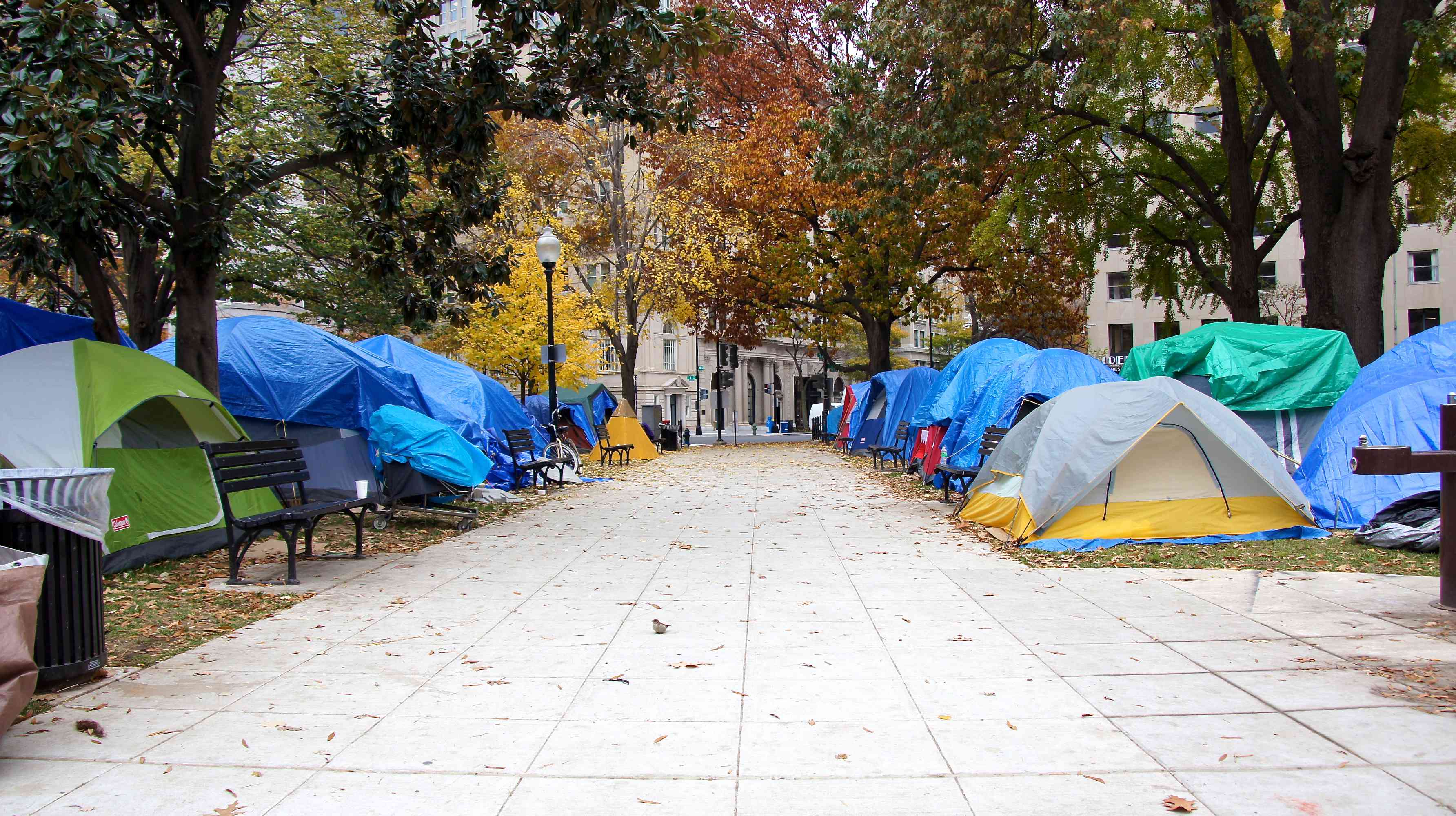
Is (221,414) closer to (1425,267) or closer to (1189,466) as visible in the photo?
(1189,466)

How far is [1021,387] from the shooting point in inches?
566

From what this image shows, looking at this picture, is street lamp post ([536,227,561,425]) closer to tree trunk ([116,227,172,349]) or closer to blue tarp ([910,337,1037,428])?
tree trunk ([116,227,172,349])

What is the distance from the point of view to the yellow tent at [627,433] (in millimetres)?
26500

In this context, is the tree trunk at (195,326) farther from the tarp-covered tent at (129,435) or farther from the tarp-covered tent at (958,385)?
A: the tarp-covered tent at (958,385)

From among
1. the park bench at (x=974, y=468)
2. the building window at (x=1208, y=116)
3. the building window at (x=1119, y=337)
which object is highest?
the building window at (x=1208, y=116)

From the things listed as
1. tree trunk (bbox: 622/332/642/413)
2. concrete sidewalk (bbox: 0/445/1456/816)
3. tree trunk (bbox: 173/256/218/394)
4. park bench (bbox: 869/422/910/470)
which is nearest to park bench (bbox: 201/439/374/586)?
concrete sidewalk (bbox: 0/445/1456/816)

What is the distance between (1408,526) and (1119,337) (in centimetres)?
5042

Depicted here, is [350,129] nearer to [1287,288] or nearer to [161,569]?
[161,569]

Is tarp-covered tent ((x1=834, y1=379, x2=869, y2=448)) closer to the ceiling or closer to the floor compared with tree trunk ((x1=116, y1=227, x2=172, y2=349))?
closer to the floor

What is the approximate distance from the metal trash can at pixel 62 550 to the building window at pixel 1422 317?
56961 millimetres

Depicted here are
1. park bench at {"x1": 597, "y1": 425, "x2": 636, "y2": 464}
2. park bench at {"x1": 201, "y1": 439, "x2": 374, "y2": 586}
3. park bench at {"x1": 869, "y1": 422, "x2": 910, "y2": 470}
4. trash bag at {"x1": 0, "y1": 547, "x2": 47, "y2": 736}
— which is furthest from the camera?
park bench at {"x1": 597, "y1": 425, "x2": 636, "y2": 464}

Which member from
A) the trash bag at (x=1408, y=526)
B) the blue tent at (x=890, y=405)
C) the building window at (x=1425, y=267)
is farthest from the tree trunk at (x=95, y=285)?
the building window at (x=1425, y=267)

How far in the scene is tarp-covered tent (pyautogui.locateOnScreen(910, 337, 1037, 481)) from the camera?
15.8 meters

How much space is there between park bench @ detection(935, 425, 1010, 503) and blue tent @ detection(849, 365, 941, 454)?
6.36 m
